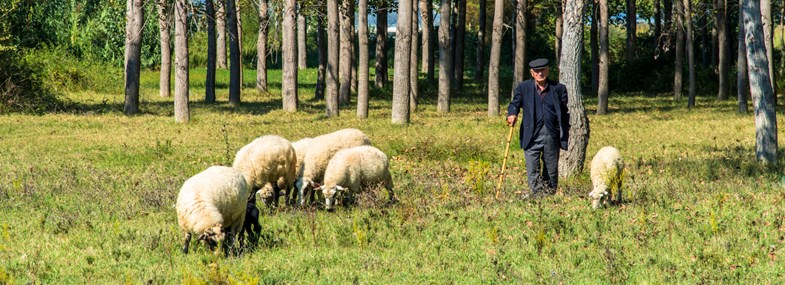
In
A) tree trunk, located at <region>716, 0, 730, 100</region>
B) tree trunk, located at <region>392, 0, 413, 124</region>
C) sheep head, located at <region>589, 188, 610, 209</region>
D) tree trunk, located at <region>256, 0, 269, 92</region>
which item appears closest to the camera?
sheep head, located at <region>589, 188, 610, 209</region>

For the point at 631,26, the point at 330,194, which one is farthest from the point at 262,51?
the point at 330,194

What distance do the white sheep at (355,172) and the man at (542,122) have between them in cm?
175

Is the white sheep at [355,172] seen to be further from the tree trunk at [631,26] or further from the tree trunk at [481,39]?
the tree trunk at [631,26]

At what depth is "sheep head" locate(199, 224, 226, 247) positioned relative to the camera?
32.1 ft

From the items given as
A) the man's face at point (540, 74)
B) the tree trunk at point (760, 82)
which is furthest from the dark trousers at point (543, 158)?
the tree trunk at point (760, 82)

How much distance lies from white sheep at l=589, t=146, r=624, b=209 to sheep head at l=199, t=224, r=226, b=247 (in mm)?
4677

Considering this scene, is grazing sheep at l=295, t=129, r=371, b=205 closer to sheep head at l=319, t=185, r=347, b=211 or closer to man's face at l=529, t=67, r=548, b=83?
sheep head at l=319, t=185, r=347, b=211

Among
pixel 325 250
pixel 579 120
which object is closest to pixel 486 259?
pixel 325 250

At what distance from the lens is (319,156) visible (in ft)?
46.1

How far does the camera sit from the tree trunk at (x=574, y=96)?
1600cm

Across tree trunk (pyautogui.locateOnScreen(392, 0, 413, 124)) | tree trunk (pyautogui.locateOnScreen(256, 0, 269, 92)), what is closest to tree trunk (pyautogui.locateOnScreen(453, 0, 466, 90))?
tree trunk (pyautogui.locateOnScreen(256, 0, 269, 92))

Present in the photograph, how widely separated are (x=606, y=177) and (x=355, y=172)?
307cm

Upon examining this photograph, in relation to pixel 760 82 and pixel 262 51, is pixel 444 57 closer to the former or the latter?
pixel 262 51

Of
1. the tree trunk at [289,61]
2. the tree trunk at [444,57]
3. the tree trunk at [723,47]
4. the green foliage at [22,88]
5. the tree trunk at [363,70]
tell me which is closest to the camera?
the tree trunk at [363,70]
